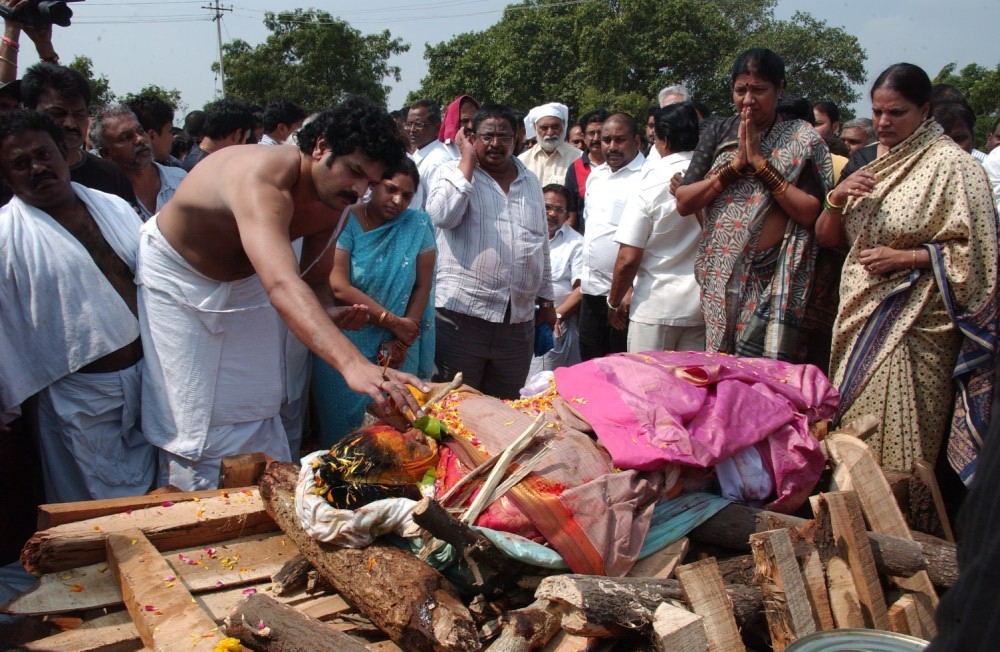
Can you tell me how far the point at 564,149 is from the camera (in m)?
8.05

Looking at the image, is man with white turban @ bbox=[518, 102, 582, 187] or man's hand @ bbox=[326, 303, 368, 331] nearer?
man's hand @ bbox=[326, 303, 368, 331]

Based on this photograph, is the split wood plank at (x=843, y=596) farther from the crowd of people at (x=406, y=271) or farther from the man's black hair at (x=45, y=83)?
the man's black hair at (x=45, y=83)

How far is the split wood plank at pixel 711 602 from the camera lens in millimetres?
2082

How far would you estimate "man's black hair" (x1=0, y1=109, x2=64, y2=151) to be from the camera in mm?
3186

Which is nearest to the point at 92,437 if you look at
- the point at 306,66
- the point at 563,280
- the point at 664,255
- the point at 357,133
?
the point at 357,133

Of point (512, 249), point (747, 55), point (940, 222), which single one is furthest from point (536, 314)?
point (940, 222)

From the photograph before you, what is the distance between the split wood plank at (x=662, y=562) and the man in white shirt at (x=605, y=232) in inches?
126

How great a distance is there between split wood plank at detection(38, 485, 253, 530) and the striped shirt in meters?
2.09

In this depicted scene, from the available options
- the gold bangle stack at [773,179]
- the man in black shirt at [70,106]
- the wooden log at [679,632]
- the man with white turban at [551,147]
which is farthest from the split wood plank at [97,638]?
the man with white turban at [551,147]

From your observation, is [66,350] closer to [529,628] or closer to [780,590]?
[529,628]

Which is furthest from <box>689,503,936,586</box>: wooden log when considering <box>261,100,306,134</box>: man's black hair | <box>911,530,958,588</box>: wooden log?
<box>261,100,306,134</box>: man's black hair

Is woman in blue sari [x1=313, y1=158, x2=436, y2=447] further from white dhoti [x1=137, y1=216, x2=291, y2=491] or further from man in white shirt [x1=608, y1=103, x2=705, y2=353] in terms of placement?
man in white shirt [x1=608, y1=103, x2=705, y2=353]

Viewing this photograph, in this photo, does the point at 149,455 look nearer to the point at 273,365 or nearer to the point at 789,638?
the point at 273,365

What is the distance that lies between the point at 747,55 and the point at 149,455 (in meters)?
3.44
